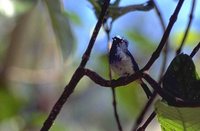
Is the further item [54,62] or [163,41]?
[54,62]

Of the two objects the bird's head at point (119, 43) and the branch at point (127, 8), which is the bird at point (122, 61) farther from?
the branch at point (127, 8)

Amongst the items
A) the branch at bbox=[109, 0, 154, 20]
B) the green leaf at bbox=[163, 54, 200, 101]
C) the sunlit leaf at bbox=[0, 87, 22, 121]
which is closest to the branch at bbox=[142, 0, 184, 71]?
the green leaf at bbox=[163, 54, 200, 101]

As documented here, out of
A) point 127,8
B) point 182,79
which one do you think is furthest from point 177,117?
point 127,8

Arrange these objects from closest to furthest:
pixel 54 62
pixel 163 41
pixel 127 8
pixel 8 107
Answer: pixel 163 41 < pixel 127 8 < pixel 8 107 < pixel 54 62

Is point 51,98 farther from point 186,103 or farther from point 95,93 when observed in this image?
point 186,103

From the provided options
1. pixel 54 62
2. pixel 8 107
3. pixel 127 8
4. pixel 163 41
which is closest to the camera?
pixel 163 41

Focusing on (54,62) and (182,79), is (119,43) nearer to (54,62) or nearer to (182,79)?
(182,79)

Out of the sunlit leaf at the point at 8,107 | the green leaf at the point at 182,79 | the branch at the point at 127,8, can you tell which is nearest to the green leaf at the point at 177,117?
the green leaf at the point at 182,79
